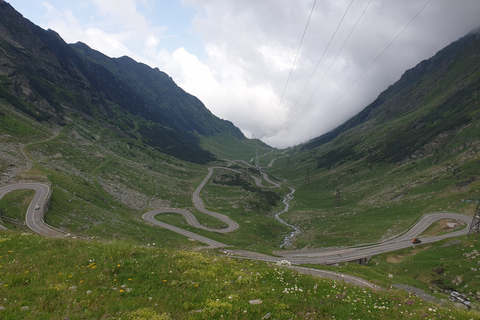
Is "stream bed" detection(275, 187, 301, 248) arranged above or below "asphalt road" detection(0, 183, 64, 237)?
above

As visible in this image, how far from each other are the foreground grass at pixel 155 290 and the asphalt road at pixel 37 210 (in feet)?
93.1

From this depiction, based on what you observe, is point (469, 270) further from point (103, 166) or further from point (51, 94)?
point (51, 94)

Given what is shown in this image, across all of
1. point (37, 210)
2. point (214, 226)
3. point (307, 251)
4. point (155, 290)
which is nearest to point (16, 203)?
point (37, 210)

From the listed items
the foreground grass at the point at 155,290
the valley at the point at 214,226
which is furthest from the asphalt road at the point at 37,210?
the foreground grass at the point at 155,290

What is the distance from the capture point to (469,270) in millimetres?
33500

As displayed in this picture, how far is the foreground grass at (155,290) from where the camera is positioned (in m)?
8.64

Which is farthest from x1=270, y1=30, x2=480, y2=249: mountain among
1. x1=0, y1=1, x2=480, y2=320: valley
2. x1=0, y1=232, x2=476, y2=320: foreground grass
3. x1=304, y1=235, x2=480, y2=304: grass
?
x1=0, y1=232, x2=476, y2=320: foreground grass

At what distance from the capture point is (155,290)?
35.2ft

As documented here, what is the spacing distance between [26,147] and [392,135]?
23294 cm

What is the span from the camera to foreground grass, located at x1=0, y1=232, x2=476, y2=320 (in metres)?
8.64

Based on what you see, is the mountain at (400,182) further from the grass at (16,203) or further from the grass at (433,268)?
the grass at (16,203)

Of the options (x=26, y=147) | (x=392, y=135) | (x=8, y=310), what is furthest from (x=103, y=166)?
(x=392, y=135)

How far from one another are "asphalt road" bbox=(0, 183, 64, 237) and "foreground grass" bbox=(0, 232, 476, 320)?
28.4 meters

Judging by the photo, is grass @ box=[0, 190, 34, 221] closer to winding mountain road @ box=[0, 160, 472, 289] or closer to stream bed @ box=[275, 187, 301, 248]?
winding mountain road @ box=[0, 160, 472, 289]
